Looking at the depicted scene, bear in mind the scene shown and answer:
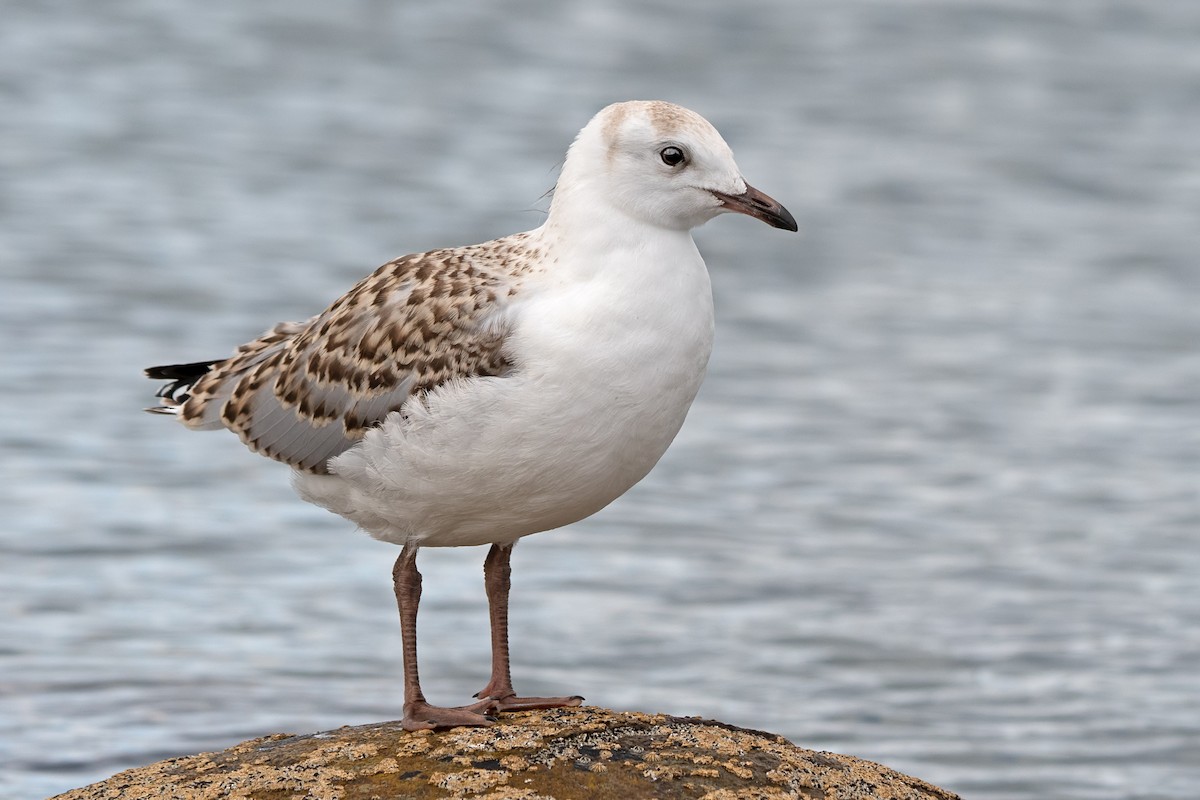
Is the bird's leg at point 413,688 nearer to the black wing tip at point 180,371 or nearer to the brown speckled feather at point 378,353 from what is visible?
the brown speckled feather at point 378,353

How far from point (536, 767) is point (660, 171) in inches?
77.6

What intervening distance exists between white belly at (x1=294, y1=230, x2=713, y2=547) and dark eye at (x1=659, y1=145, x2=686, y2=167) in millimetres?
303

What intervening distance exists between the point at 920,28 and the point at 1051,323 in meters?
8.29

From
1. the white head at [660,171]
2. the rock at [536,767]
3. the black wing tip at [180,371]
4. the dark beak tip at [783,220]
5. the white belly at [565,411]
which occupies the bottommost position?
the rock at [536,767]

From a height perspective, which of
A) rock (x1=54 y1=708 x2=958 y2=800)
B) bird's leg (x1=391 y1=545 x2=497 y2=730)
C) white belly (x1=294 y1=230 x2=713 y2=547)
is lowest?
rock (x1=54 y1=708 x2=958 y2=800)

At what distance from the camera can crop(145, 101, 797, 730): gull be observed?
580 cm

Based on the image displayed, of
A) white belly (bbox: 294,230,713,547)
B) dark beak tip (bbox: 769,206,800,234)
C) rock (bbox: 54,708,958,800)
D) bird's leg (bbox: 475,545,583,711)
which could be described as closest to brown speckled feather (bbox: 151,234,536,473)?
white belly (bbox: 294,230,713,547)

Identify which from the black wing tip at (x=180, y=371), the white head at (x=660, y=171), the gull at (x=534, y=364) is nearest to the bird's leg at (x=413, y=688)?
the gull at (x=534, y=364)

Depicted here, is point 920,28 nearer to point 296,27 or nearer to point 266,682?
point 296,27

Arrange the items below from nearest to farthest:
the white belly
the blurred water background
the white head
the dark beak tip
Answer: the white belly → the white head → the dark beak tip → the blurred water background

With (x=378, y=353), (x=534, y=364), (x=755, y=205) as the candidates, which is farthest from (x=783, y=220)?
(x=378, y=353)

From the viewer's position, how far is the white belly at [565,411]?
18.9ft

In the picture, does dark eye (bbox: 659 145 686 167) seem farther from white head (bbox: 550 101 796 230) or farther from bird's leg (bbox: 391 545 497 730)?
bird's leg (bbox: 391 545 497 730)

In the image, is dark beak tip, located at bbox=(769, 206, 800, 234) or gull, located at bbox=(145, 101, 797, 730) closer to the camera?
gull, located at bbox=(145, 101, 797, 730)
